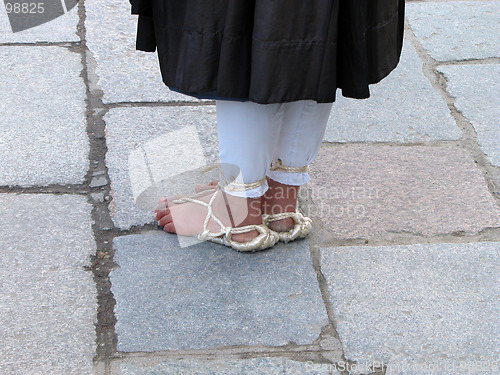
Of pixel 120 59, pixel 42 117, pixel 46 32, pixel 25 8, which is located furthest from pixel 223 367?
pixel 25 8

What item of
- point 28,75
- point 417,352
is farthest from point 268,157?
point 28,75

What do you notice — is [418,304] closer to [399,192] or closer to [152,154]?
[399,192]

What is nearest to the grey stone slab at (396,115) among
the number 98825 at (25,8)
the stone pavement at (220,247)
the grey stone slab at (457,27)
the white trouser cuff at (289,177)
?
the stone pavement at (220,247)

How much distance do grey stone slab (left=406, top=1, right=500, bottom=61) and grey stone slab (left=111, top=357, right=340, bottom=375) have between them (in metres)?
1.48

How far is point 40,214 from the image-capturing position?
1504 millimetres

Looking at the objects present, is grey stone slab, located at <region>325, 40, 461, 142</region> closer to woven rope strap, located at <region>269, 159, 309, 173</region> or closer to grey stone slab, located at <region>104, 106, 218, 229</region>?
grey stone slab, located at <region>104, 106, 218, 229</region>

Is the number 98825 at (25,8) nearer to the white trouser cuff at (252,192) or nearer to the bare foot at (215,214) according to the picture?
the bare foot at (215,214)

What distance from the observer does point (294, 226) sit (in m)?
1.47

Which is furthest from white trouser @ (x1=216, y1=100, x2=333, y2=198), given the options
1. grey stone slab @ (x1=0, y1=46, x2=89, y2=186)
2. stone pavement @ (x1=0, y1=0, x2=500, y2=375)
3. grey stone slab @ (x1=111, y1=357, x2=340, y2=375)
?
grey stone slab @ (x1=0, y1=46, x2=89, y2=186)

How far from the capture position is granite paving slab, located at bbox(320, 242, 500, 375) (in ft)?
3.91

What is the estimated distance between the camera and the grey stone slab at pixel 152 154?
1.58 m

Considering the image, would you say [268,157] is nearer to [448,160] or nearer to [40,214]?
[40,214]

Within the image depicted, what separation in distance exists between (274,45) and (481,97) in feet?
4.06

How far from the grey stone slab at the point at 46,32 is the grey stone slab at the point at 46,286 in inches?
35.3
